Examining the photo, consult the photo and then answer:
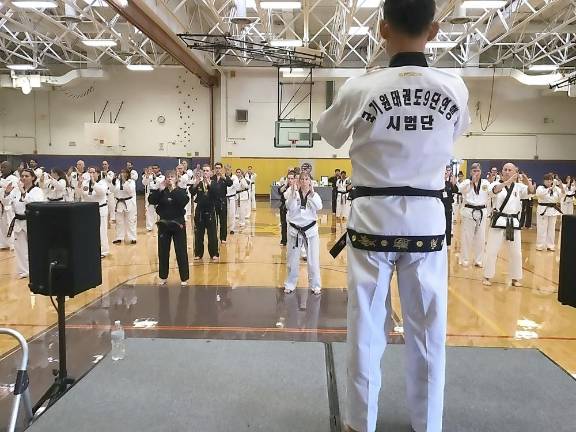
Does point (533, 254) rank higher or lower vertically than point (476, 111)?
lower

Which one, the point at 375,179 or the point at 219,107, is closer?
the point at 375,179

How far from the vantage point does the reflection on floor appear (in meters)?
4.77

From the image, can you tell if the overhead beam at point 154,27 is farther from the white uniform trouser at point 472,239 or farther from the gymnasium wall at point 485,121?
the white uniform trouser at point 472,239

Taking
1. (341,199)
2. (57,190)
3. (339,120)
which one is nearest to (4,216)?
(57,190)

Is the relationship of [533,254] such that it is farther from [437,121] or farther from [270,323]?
[437,121]

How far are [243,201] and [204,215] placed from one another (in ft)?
19.8

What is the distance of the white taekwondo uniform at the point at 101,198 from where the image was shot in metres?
9.37

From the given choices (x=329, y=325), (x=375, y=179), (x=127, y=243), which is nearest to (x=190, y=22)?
(x=127, y=243)

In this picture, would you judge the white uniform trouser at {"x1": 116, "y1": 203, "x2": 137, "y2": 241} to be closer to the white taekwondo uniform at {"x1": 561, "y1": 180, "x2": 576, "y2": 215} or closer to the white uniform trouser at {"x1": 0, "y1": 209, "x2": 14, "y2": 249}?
the white uniform trouser at {"x1": 0, "y1": 209, "x2": 14, "y2": 249}

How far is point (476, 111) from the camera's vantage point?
21.2 meters

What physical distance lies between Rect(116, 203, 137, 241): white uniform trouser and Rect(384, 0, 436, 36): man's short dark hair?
944 cm

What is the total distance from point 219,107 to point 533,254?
15.3m

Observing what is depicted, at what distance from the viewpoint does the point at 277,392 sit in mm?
2631

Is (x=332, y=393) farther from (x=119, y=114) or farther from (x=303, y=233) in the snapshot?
(x=119, y=114)
